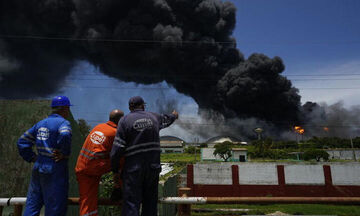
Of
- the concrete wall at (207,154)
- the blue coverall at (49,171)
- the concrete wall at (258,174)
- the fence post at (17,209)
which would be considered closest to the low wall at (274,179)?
the concrete wall at (258,174)

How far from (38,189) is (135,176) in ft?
3.49

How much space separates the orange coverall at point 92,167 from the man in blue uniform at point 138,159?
0.23m

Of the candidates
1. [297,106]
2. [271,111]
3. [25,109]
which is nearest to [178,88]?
[271,111]

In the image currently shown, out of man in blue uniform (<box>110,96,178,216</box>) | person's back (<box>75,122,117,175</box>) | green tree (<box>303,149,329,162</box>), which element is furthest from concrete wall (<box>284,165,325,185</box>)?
person's back (<box>75,122,117,175</box>)

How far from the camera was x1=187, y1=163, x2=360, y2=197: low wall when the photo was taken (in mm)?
22156

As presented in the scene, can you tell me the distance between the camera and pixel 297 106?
60062mm

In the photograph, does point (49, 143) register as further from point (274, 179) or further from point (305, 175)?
point (305, 175)

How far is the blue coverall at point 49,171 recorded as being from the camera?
237 centimetres

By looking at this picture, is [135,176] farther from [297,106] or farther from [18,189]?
[297,106]

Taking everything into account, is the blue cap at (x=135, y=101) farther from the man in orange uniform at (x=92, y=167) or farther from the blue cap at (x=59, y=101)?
the blue cap at (x=59, y=101)

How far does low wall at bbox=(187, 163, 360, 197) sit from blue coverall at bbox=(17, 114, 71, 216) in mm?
20642

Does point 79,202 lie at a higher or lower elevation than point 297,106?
lower

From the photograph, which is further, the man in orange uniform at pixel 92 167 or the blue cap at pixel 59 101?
the blue cap at pixel 59 101

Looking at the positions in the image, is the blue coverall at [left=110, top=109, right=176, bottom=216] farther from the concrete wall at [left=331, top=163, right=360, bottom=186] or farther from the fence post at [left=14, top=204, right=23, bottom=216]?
the concrete wall at [left=331, top=163, right=360, bottom=186]
